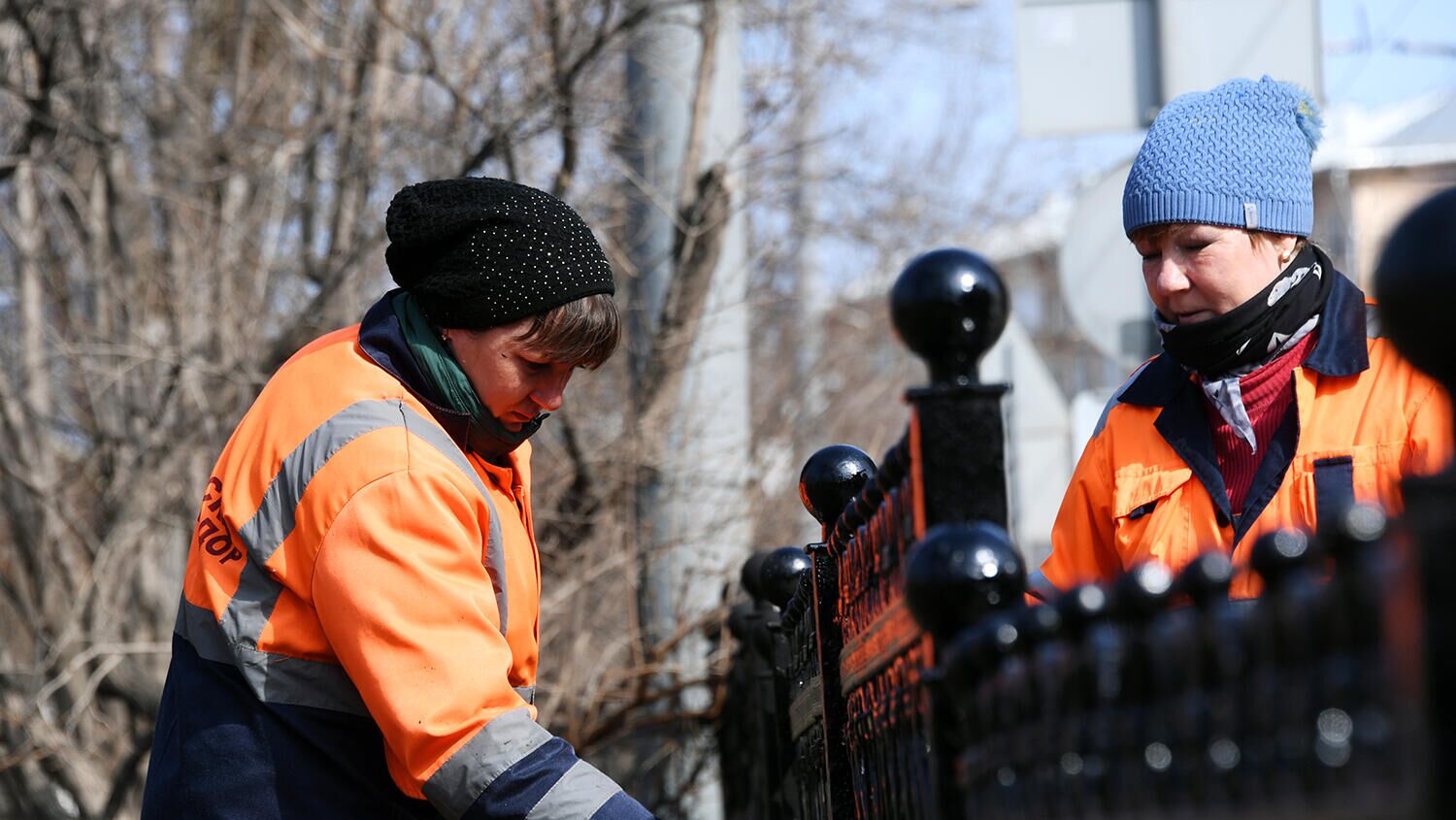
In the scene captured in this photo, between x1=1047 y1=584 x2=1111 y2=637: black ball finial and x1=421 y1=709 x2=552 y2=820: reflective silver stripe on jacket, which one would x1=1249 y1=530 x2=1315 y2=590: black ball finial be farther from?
x1=421 y1=709 x2=552 y2=820: reflective silver stripe on jacket

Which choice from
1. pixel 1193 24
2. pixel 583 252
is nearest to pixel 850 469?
pixel 583 252

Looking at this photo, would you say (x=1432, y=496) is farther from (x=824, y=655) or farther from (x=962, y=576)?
(x=824, y=655)

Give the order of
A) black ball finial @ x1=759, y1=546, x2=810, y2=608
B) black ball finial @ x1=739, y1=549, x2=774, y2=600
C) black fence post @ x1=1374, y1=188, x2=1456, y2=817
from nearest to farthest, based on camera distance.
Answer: black fence post @ x1=1374, y1=188, x2=1456, y2=817, black ball finial @ x1=759, y1=546, x2=810, y2=608, black ball finial @ x1=739, y1=549, x2=774, y2=600

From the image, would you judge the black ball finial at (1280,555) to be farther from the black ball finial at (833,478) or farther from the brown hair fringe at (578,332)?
the brown hair fringe at (578,332)

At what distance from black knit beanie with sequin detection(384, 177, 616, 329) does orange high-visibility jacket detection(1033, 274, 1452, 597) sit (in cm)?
88

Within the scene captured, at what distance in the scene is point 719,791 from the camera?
5.12m

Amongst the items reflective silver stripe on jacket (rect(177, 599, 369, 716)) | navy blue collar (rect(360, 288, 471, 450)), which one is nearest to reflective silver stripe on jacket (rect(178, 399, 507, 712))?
reflective silver stripe on jacket (rect(177, 599, 369, 716))

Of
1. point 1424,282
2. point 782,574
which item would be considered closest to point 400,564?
point 782,574

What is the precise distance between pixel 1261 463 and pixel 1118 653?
1395mm

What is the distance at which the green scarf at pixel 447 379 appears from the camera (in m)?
2.62

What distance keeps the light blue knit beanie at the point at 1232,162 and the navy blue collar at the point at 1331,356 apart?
15 cm

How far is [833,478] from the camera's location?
258cm

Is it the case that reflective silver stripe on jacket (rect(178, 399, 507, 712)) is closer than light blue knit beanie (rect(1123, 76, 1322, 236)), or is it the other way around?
reflective silver stripe on jacket (rect(178, 399, 507, 712))

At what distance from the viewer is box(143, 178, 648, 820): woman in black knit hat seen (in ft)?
7.65
